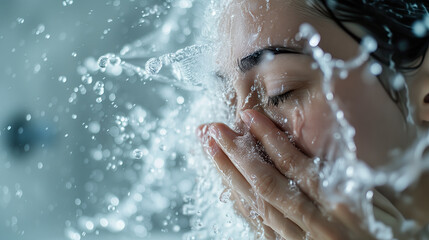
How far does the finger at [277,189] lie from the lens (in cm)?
77

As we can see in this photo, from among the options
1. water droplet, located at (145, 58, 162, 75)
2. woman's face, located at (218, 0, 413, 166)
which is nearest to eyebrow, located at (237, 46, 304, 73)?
woman's face, located at (218, 0, 413, 166)

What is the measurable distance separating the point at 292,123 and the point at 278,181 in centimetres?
10

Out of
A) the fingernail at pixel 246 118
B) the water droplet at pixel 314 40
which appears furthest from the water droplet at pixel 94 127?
the water droplet at pixel 314 40

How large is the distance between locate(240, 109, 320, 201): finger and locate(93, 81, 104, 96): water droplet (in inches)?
24.3

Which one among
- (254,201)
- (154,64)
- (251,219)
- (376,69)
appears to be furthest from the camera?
(154,64)

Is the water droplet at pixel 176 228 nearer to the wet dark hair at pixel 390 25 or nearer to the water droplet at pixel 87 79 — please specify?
the water droplet at pixel 87 79

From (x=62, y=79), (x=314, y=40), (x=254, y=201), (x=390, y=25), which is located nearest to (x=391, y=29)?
(x=390, y=25)

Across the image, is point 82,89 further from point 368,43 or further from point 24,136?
point 368,43

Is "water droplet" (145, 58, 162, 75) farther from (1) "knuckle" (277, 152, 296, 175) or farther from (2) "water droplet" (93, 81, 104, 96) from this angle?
(1) "knuckle" (277, 152, 296, 175)

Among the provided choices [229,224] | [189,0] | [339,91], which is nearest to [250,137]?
[339,91]

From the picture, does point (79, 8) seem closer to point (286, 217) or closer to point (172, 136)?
point (172, 136)

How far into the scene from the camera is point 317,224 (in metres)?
0.77

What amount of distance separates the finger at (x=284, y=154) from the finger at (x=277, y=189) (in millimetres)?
14

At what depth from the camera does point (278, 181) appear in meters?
0.81
